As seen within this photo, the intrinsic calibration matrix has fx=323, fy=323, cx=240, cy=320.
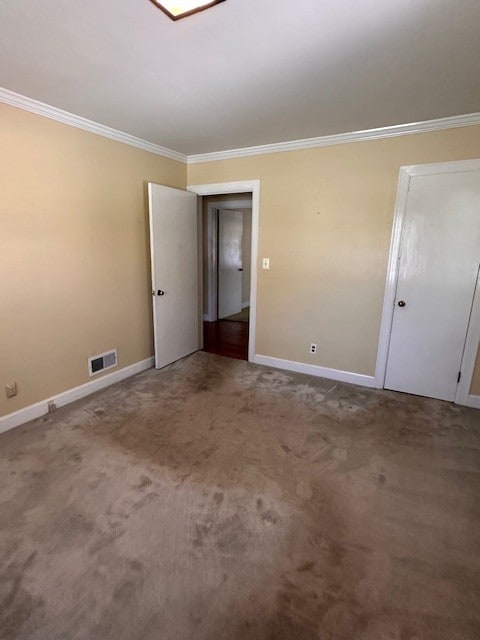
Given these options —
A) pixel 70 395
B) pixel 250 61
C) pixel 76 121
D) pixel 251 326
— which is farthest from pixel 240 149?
pixel 70 395

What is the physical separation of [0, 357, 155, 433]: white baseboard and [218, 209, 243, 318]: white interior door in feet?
8.86

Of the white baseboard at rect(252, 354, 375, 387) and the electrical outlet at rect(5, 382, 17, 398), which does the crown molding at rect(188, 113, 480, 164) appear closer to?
the white baseboard at rect(252, 354, 375, 387)

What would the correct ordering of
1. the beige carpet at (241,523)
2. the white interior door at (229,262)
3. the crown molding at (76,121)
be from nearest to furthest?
the beige carpet at (241,523) < the crown molding at (76,121) < the white interior door at (229,262)

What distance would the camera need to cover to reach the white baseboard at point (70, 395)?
2.47 m

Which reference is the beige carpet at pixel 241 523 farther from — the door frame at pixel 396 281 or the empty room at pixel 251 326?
the door frame at pixel 396 281

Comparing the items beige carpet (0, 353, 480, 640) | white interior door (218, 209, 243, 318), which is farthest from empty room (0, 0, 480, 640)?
white interior door (218, 209, 243, 318)

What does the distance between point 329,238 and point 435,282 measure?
1035 millimetres

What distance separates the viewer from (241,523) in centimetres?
169

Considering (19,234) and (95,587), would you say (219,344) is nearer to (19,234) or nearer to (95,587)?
(19,234)

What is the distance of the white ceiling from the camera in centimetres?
143

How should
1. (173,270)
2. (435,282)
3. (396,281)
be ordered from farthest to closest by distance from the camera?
1. (173,270)
2. (396,281)
3. (435,282)

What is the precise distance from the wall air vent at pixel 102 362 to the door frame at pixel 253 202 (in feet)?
5.06

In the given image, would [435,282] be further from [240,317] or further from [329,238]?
[240,317]

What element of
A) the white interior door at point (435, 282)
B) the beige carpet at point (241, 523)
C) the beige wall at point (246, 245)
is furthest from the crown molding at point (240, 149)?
the beige wall at point (246, 245)
